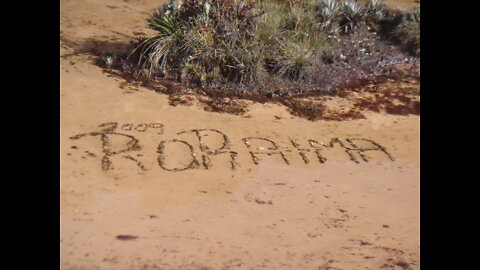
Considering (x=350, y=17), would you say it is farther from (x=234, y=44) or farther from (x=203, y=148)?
(x=203, y=148)

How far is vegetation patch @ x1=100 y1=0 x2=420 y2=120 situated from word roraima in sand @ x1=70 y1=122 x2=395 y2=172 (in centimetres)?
76

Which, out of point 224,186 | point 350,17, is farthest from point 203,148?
point 350,17

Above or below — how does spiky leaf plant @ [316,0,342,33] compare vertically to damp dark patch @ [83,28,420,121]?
above

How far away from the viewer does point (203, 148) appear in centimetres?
491

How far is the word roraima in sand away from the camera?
4.62 metres

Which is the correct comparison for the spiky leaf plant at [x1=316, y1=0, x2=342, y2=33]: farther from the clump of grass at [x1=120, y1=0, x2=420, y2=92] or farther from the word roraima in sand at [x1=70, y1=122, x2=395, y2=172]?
the word roraima in sand at [x1=70, y1=122, x2=395, y2=172]

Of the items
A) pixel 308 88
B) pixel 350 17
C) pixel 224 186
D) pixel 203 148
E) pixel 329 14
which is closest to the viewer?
pixel 224 186

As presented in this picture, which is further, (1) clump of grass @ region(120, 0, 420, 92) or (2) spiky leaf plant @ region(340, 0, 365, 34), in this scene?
(2) spiky leaf plant @ region(340, 0, 365, 34)

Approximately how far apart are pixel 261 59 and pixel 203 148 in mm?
2363

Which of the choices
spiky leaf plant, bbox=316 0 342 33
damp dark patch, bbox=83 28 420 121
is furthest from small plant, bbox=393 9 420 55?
spiky leaf plant, bbox=316 0 342 33

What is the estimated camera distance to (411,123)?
6023 mm

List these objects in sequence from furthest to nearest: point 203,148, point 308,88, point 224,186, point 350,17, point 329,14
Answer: point 350,17
point 329,14
point 308,88
point 203,148
point 224,186

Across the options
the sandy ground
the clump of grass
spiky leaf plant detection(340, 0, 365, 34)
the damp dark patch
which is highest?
spiky leaf plant detection(340, 0, 365, 34)

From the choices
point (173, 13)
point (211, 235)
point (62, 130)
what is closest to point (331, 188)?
point (211, 235)
